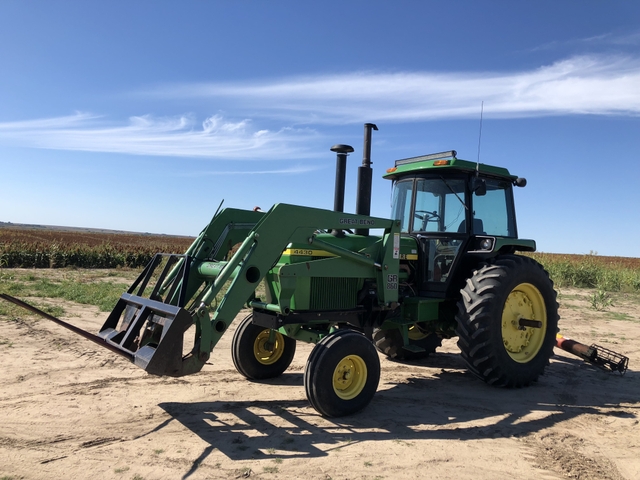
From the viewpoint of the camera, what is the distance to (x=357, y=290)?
5418 millimetres

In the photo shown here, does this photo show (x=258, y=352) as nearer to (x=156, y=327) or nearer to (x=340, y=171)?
(x=156, y=327)

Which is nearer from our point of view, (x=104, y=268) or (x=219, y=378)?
(x=219, y=378)

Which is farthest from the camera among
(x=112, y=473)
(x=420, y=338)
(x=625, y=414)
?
(x=420, y=338)

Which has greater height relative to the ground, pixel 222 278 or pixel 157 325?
pixel 222 278

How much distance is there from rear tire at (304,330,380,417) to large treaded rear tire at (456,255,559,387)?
4.23 feet

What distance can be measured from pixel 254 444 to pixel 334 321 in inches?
64.0

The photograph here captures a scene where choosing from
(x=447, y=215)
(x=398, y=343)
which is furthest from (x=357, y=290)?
(x=398, y=343)

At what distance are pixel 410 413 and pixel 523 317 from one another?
216 cm

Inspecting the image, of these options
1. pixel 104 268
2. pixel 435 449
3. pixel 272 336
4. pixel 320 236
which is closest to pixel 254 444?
pixel 435 449

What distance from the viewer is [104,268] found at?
2045 cm

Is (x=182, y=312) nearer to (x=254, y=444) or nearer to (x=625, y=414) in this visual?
(x=254, y=444)

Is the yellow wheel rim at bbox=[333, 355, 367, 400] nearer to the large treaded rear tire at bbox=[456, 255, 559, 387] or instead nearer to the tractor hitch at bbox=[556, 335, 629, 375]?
the large treaded rear tire at bbox=[456, 255, 559, 387]

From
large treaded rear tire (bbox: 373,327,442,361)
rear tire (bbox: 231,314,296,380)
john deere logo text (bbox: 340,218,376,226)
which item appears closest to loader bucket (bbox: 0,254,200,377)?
rear tire (bbox: 231,314,296,380)

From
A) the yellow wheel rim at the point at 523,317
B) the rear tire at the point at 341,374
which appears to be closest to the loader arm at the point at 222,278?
the rear tire at the point at 341,374
